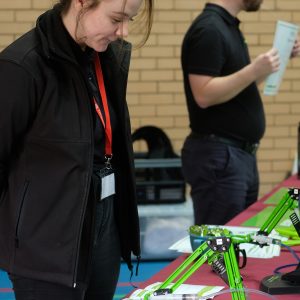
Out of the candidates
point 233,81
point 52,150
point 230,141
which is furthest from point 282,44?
point 52,150

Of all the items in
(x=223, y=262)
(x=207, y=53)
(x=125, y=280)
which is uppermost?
(x=207, y=53)

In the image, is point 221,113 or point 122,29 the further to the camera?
point 221,113

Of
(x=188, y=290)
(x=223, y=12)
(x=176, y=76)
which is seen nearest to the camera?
(x=188, y=290)

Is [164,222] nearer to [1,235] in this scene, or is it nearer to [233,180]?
[233,180]

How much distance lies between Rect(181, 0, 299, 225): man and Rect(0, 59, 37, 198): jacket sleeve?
1.43 metres

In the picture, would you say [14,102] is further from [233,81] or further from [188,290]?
[233,81]

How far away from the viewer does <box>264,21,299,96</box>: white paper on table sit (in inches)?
124

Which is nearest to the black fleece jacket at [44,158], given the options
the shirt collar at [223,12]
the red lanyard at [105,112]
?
the red lanyard at [105,112]

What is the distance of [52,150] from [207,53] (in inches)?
58.6

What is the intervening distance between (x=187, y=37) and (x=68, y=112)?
1561 mm

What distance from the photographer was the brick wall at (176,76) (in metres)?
5.05

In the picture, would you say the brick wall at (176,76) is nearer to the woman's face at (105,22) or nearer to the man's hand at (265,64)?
the man's hand at (265,64)

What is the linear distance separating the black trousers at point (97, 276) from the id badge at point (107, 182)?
0.08ft

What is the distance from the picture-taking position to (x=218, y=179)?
3.15 m
